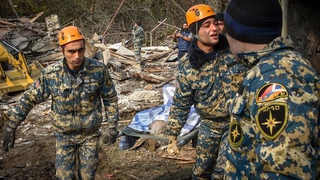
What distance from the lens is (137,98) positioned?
9227mm

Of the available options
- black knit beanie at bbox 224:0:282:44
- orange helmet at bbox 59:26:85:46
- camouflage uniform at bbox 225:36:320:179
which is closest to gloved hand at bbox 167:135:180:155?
orange helmet at bbox 59:26:85:46

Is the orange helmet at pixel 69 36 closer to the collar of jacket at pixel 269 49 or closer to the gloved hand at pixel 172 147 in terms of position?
the gloved hand at pixel 172 147

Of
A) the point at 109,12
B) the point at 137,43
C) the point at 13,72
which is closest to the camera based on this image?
the point at 13,72

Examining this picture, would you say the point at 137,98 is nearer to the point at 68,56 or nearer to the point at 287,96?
the point at 68,56

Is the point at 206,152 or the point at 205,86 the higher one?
the point at 205,86

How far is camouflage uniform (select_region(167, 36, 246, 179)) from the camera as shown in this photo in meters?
3.90

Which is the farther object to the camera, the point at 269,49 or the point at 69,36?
the point at 69,36

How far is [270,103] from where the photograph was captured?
1.61 metres

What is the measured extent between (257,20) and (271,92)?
404mm

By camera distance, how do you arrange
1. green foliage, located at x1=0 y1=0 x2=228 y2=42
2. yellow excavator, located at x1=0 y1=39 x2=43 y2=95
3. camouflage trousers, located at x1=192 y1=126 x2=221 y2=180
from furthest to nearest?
green foliage, located at x1=0 y1=0 x2=228 y2=42, yellow excavator, located at x1=0 y1=39 x2=43 y2=95, camouflage trousers, located at x1=192 y1=126 x2=221 y2=180

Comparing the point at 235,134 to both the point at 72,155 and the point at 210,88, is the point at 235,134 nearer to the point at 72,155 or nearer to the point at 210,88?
the point at 210,88

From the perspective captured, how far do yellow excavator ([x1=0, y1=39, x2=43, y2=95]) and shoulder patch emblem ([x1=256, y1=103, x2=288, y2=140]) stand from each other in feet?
33.5

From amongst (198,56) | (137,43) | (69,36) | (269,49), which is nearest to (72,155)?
(69,36)

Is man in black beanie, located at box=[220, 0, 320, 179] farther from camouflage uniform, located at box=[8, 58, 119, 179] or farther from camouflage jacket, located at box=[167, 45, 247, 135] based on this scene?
camouflage uniform, located at box=[8, 58, 119, 179]
